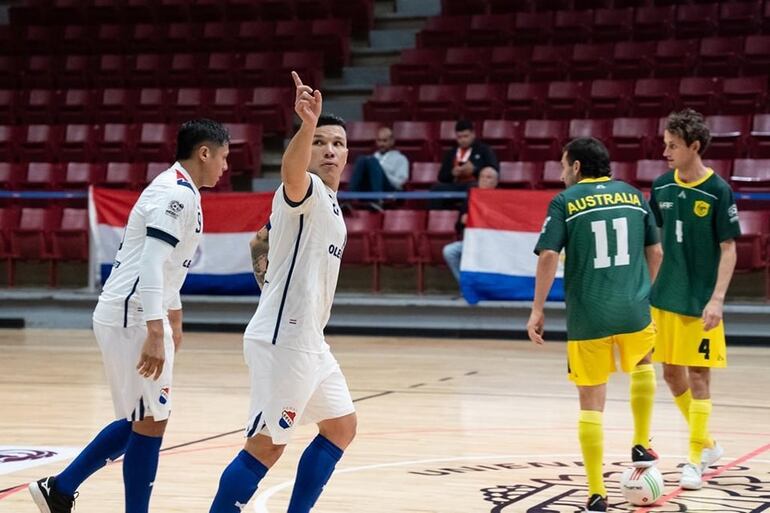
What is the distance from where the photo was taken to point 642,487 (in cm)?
518

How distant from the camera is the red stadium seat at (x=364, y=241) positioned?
13609 millimetres

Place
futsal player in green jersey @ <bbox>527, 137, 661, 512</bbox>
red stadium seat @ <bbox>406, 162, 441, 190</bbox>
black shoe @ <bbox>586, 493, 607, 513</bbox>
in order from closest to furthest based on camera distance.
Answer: black shoe @ <bbox>586, 493, 607, 513</bbox>, futsal player in green jersey @ <bbox>527, 137, 661, 512</bbox>, red stadium seat @ <bbox>406, 162, 441, 190</bbox>

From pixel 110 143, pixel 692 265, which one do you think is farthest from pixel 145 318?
pixel 110 143

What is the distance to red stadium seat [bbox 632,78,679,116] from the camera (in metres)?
15.1

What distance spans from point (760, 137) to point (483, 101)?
3.75 meters

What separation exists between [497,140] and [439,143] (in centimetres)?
80

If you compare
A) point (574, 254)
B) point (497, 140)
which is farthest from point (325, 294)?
point (497, 140)

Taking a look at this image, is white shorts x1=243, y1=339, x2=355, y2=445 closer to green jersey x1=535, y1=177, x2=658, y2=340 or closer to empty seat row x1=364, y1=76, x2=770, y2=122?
green jersey x1=535, y1=177, x2=658, y2=340

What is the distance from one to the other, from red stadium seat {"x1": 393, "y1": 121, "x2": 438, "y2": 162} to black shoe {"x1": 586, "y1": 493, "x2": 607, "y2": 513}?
1046 cm

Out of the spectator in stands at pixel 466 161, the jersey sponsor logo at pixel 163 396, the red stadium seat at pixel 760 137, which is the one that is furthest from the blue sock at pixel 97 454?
the red stadium seat at pixel 760 137

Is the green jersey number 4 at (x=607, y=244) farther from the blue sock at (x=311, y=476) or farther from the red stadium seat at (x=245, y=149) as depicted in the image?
the red stadium seat at (x=245, y=149)

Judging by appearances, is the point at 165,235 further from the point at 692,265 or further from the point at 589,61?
the point at 589,61

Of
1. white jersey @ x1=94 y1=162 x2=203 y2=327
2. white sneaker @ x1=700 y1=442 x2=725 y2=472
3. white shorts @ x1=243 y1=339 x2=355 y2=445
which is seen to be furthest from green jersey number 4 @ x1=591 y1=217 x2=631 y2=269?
white jersey @ x1=94 y1=162 x2=203 y2=327

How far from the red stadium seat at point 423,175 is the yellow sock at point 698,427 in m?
8.80
